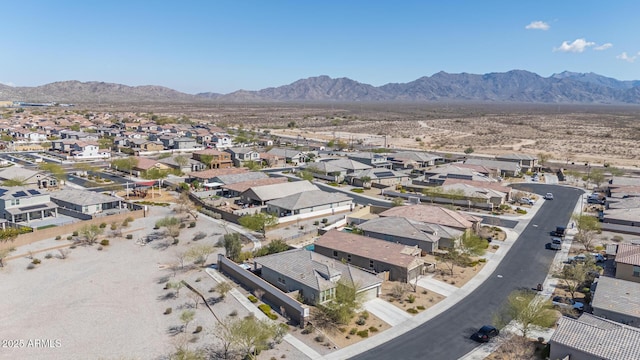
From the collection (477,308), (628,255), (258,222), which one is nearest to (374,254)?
(477,308)

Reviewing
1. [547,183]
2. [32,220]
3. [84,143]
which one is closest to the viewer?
[32,220]

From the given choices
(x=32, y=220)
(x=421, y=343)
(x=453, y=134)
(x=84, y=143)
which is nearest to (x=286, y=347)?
(x=421, y=343)

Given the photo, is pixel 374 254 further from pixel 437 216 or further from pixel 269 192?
pixel 269 192

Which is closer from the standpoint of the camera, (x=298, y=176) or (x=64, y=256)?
(x=64, y=256)

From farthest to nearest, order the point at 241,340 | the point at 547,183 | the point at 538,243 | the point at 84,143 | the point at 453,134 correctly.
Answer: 1. the point at 453,134
2. the point at 84,143
3. the point at 547,183
4. the point at 538,243
5. the point at 241,340

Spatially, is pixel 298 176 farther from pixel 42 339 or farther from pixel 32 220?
pixel 42 339

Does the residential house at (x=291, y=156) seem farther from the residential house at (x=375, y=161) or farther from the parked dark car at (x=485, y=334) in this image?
the parked dark car at (x=485, y=334)
